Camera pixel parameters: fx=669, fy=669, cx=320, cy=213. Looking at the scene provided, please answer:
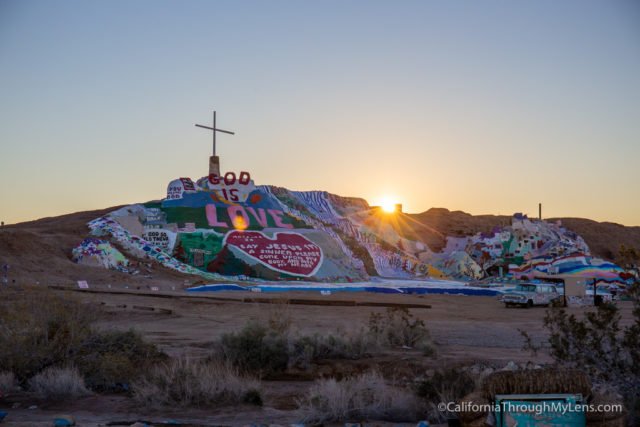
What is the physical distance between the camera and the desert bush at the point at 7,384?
10.6 metres

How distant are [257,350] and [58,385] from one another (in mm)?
4179

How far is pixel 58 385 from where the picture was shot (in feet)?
34.1

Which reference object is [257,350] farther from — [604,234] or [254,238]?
[604,234]

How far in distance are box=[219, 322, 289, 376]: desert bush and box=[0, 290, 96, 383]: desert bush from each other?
286 centimetres

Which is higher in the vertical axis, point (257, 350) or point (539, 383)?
point (539, 383)

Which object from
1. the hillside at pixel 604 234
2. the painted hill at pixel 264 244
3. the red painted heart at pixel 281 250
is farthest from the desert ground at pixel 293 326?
the hillside at pixel 604 234

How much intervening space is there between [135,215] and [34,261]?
13.5m

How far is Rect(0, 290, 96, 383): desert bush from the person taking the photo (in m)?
11.2

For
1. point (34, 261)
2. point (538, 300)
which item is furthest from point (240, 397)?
→ point (34, 261)

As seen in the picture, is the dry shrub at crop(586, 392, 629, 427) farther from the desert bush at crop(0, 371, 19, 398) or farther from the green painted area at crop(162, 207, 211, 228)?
the green painted area at crop(162, 207, 211, 228)

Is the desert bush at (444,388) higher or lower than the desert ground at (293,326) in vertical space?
higher

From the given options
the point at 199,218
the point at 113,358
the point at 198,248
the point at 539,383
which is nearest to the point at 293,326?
the point at 113,358

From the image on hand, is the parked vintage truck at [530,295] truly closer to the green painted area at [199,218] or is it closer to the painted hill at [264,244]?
the painted hill at [264,244]

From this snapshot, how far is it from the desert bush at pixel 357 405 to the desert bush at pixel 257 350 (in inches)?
155
